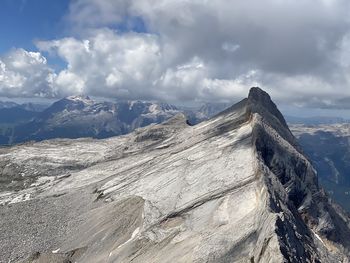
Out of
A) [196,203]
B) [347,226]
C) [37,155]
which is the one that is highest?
[37,155]

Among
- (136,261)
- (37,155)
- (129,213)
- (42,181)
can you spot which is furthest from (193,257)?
(37,155)

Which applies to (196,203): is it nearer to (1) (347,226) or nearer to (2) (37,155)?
(1) (347,226)

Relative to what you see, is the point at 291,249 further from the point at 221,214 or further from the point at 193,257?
the point at 221,214

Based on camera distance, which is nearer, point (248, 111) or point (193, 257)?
point (193, 257)

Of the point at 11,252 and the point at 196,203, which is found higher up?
the point at 196,203

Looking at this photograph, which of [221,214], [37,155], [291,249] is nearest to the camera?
[291,249]

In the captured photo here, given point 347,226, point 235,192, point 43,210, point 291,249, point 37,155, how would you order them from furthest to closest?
point 37,155 < point 347,226 < point 43,210 < point 235,192 < point 291,249
